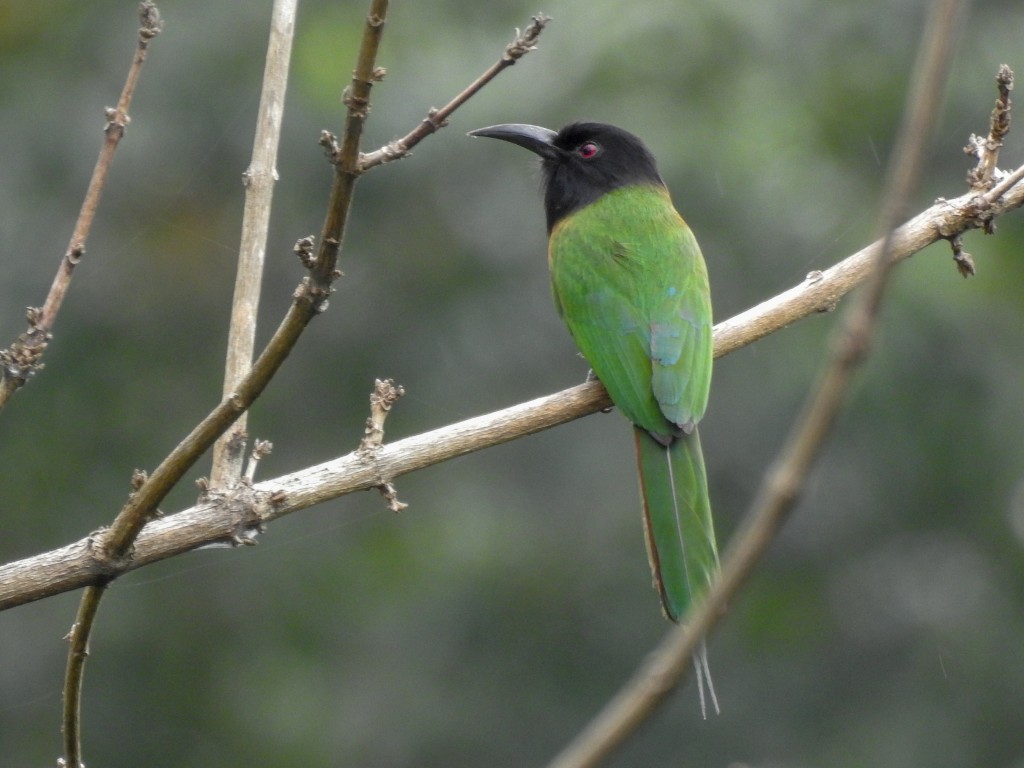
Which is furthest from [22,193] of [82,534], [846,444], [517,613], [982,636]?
[982,636]

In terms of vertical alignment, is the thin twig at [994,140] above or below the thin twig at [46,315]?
above

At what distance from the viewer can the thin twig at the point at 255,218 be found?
255 centimetres

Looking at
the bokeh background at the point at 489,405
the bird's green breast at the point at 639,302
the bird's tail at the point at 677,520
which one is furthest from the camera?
the bokeh background at the point at 489,405

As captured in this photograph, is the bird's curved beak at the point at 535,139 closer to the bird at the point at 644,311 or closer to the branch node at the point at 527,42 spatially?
the bird at the point at 644,311

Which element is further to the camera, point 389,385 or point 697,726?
point 697,726

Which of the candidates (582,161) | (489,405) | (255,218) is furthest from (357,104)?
(489,405)

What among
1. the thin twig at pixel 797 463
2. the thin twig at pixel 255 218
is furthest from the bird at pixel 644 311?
the thin twig at pixel 797 463

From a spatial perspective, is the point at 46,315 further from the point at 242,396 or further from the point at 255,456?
the point at 255,456

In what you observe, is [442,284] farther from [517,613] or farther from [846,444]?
[846,444]

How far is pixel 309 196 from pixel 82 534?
2.20 m

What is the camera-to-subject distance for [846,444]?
6973 mm

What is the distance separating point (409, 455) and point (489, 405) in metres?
4.29

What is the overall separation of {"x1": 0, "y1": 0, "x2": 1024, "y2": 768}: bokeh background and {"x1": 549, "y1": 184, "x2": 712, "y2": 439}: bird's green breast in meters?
2.11

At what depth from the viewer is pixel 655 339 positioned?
3.66 metres
